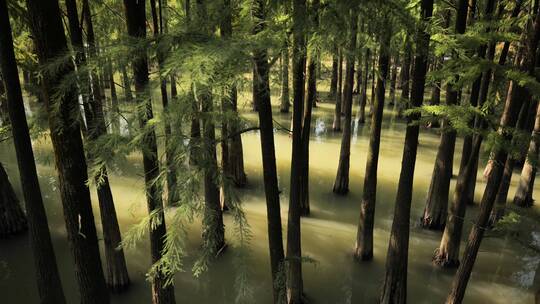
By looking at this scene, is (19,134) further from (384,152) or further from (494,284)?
(384,152)

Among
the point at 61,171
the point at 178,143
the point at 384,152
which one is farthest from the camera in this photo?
the point at 384,152

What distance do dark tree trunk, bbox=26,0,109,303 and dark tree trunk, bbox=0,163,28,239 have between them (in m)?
6.58

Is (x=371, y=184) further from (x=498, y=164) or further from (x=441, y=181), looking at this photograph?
(x=498, y=164)

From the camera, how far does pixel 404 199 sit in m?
7.74

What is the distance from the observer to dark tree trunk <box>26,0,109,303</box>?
4691 mm

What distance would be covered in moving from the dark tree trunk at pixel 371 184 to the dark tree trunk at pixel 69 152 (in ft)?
18.6

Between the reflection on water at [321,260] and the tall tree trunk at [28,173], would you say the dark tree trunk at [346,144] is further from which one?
the tall tree trunk at [28,173]

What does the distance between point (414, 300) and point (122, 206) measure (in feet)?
30.2

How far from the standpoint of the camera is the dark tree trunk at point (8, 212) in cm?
1073

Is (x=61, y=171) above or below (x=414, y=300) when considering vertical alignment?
above

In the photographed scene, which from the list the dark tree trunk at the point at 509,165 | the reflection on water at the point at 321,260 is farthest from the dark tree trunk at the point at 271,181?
the dark tree trunk at the point at 509,165

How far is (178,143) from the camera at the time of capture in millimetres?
4559

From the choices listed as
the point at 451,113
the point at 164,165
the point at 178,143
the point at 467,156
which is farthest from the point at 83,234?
the point at 467,156

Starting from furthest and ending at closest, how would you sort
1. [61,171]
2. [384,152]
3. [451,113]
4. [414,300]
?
[384,152] < [414,300] < [451,113] < [61,171]
